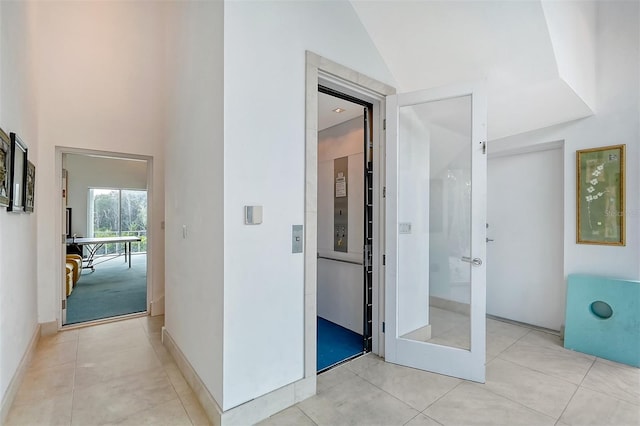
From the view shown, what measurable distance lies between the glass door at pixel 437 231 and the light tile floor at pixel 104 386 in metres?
1.82

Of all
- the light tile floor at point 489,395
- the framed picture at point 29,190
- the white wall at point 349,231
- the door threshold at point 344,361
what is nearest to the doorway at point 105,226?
the framed picture at point 29,190

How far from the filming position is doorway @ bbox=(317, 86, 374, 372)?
3041 millimetres

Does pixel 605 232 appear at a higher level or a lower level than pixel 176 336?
higher

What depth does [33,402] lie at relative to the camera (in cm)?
214

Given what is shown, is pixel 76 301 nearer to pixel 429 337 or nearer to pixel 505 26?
pixel 429 337

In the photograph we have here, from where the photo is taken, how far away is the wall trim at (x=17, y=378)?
1952 millimetres

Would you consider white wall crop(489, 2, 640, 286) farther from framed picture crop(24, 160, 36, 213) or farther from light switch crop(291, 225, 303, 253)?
framed picture crop(24, 160, 36, 213)

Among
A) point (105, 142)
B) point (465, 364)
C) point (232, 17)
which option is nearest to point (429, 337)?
point (465, 364)

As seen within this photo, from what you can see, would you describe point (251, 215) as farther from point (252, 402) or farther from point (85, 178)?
point (85, 178)

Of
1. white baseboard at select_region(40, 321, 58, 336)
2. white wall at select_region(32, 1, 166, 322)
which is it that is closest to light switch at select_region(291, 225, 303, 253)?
white wall at select_region(32, 1, 166, 322)

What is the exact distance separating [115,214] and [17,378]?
824cm

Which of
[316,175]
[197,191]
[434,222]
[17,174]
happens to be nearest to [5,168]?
[17,174]

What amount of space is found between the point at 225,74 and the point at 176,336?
229cm

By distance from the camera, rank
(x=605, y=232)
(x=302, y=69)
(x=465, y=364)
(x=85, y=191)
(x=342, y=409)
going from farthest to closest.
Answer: (x=85, y=191) < (x=605, y=232) < (x=465, y=364) < (x=302, y=69) < (x=342, y=409)
